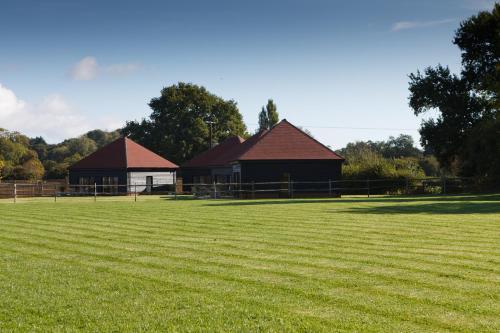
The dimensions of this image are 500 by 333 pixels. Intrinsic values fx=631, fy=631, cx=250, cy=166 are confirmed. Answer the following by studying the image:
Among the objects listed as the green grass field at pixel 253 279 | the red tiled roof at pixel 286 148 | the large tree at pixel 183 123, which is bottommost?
the green grass field at pixel 253 279

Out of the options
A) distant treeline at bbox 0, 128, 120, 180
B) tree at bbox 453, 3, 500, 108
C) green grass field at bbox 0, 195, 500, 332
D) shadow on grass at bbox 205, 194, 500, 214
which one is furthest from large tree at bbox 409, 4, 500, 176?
distant treeline at bbox 0, 128, 120, 180

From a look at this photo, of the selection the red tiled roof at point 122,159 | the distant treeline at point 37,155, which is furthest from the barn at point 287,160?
the distant treeline at point 37,155

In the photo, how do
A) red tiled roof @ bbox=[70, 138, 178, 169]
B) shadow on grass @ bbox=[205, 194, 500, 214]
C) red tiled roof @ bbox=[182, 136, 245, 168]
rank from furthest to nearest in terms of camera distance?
red tiled roof @ bbox=[70, 138, 178, 169], red tiled roof @ bbox=[182, 136, 245, 168], shadow on grass @ bbox=[205, 194, 500, 214]

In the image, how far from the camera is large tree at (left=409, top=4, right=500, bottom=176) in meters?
48.3

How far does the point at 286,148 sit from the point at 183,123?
98.6 feet

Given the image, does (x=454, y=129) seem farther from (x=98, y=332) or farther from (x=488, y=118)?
(x=98, y=332)

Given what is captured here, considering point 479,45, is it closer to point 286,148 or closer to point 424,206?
point 286,148

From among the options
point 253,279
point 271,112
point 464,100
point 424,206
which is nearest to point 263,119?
point 271,112

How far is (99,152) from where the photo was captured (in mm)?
63844

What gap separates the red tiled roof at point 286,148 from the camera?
48844 millimetres

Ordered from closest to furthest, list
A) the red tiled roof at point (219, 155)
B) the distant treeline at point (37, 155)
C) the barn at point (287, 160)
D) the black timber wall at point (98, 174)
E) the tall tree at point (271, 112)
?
the barn at point (287, 160) < the red tiled roof at point (219, 155) < the black timber wall at point (98, 174) < the distant treeline at point (37, 155) < the tall tree at point (271, 112)

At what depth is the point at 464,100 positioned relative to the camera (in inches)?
2094

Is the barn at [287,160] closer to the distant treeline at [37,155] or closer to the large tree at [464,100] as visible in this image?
the large tree at [464,100]

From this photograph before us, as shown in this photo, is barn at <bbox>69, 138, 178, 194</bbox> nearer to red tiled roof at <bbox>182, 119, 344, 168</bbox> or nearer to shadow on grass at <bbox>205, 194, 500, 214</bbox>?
red tiled roof at <bbox>182, 119, 344, 168</bbox>
